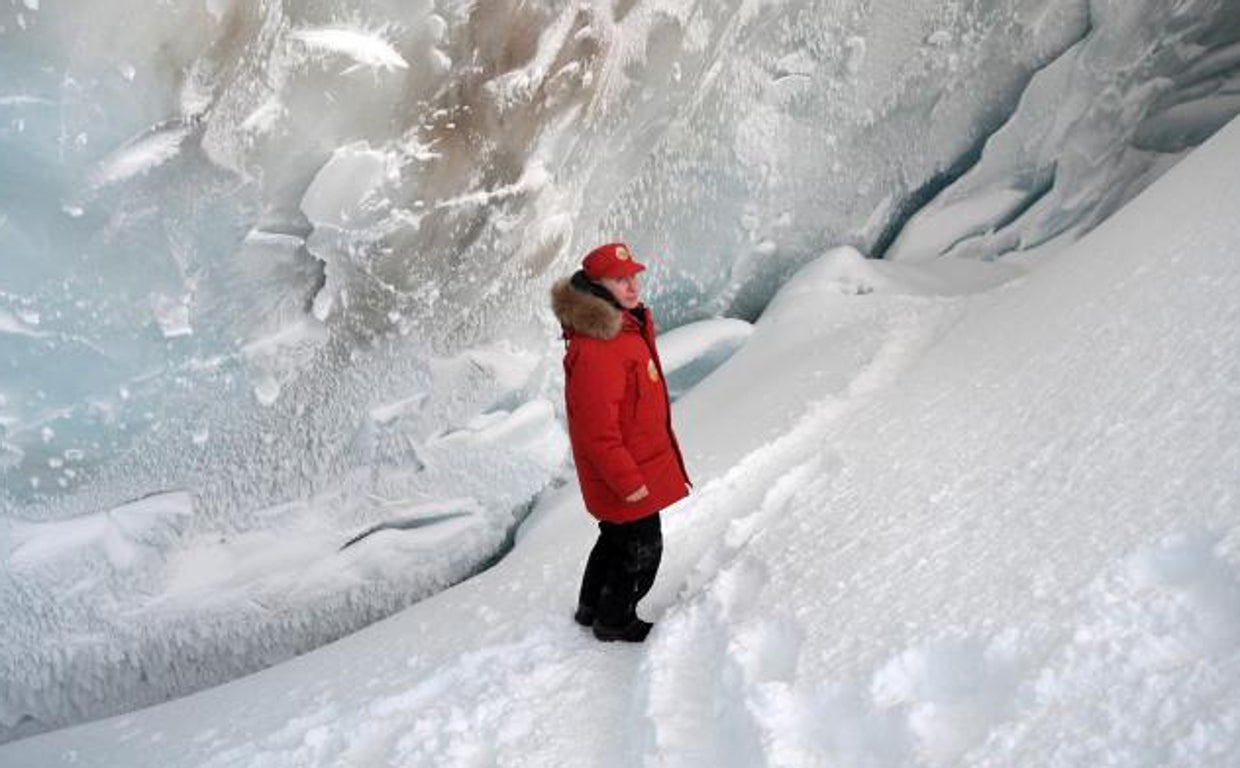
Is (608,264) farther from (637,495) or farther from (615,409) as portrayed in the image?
(637,495)

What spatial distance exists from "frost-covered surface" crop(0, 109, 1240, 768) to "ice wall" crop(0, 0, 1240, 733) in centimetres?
39

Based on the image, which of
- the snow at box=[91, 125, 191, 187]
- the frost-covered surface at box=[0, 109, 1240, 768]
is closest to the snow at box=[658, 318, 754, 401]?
the frost-covered surface at box=[0, 109, 1240, 768]

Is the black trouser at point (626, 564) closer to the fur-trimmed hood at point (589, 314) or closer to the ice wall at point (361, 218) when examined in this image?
the fur-trimmed hood at point (589, 314)

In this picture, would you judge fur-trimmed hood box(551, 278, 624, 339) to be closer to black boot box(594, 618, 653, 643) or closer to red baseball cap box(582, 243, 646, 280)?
red baseball cap box(582, 243, 646, 280)

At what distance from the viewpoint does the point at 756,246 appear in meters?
3.82

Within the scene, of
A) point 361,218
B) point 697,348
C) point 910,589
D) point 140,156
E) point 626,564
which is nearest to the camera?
point 910,589

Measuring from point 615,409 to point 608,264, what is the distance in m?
0.29

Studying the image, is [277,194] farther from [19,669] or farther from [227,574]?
[19,669]

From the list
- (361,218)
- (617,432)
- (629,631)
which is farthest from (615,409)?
(361,218)

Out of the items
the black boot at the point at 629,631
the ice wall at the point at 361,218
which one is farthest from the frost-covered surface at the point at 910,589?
the ice wall at the point at 361,218

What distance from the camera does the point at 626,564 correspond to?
2303 millimetres

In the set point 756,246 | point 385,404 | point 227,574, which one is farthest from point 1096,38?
point 227,574

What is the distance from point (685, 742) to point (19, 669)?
2.14 m

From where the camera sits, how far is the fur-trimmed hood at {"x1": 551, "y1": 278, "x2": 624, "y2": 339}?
2.13 metres
